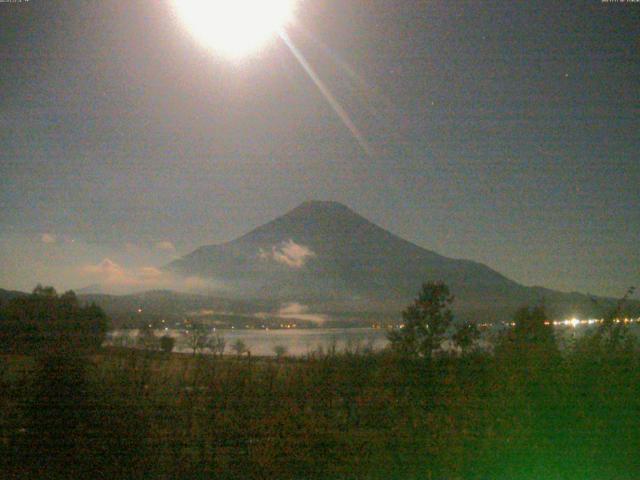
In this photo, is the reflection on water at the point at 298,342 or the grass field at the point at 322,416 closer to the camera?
the grass field at the point at 322,416

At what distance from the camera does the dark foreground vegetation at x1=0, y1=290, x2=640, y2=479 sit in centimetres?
640

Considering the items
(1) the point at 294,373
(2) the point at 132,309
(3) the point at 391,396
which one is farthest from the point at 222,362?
(2) the point at 132,309

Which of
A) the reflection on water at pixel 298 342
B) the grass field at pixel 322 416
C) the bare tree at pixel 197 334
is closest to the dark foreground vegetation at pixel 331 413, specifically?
the grass field at pixel 322 416

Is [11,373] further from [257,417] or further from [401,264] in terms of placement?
[401,264]

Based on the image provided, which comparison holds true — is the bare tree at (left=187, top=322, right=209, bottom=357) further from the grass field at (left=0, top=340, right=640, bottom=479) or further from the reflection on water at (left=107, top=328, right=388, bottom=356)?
the grass field at (left=0, top=340, right=640, bottom=479)

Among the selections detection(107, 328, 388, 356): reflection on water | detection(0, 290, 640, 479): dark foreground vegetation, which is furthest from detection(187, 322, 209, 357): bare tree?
detection(0, 290, 640, 479): dark foreground vegetation

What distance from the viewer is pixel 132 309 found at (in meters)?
13.9

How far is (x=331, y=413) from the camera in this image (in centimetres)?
754

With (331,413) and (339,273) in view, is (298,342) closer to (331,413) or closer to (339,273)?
(331,413)

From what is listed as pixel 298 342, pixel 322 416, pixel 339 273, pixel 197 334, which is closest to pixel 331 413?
pixel 322 416

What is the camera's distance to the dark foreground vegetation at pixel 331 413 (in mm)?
6402

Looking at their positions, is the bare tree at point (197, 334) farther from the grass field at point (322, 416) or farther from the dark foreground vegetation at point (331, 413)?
the grass field at point (322, 416)

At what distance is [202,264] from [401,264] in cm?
934

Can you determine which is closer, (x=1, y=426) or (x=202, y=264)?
(x=1, y=426)
